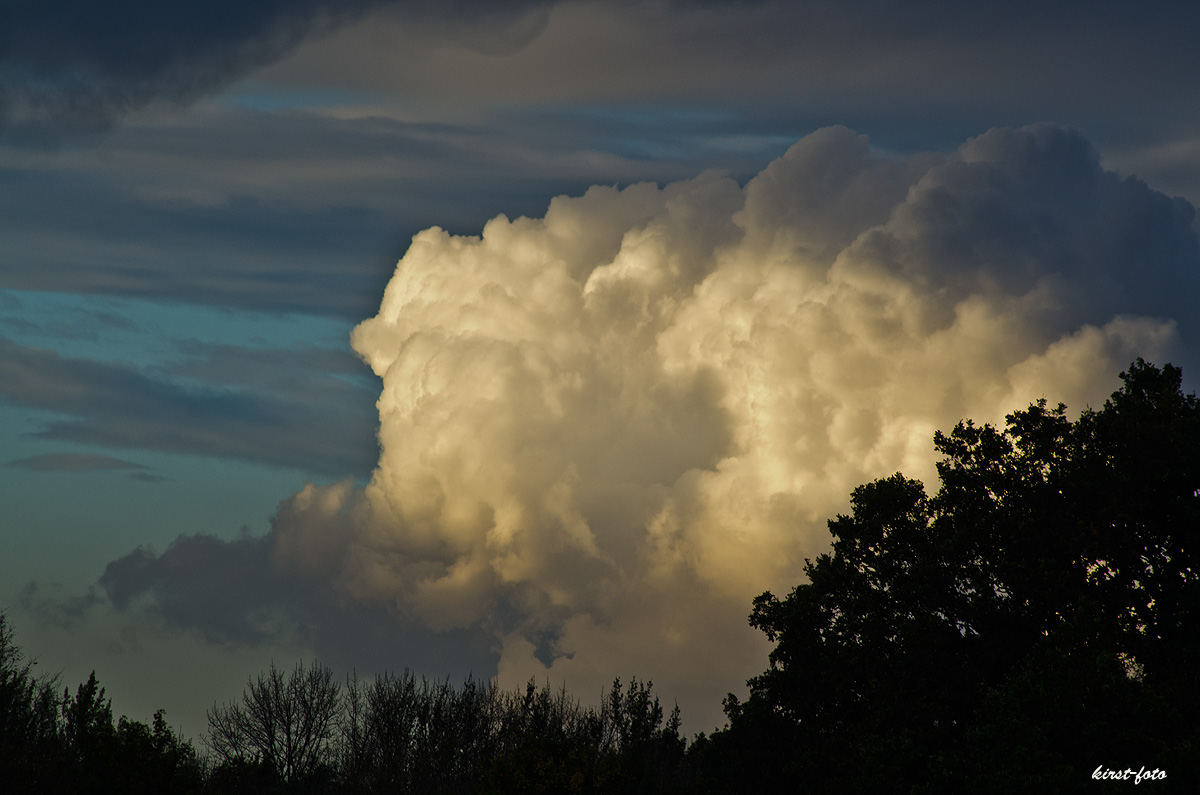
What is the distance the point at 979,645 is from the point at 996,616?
115 centimetres

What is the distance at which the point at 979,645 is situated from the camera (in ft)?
132

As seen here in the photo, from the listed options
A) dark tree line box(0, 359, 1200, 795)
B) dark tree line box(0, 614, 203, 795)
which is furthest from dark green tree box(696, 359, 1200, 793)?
dark tree line box(0, 614, 203, 795)

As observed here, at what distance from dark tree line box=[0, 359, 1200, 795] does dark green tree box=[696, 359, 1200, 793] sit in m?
0.07

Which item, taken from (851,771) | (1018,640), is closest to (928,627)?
(1018,640)

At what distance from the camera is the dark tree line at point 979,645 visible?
110ft

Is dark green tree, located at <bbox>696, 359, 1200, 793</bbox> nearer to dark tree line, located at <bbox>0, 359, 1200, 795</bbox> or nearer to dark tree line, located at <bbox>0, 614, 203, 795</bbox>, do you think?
dark tree line, located at <bbox>0, 359, 1200, 795</bbox>

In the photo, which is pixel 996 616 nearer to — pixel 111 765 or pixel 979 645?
pixel 979 645

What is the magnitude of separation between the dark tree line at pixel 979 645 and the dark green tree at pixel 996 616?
0.07m

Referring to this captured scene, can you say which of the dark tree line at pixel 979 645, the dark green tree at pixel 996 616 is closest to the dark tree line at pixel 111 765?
the dark tree line at pixel 979 645

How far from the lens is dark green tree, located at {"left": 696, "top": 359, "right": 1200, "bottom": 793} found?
112 feet

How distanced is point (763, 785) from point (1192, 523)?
17.6 m

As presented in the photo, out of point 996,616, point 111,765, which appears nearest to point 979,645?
point 996,616

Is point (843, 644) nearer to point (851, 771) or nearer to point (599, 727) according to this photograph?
point (851, 771)

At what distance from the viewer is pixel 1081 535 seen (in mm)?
38938
